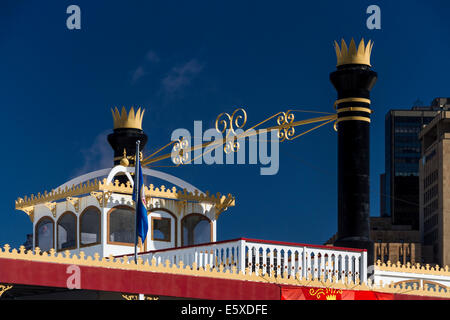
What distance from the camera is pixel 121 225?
3994 cm

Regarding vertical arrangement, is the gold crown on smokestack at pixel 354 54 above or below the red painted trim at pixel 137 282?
above

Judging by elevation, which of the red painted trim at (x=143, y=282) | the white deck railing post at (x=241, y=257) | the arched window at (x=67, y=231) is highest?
the arched window at (x=67, y=231)

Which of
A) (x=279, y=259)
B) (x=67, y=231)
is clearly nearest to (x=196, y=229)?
(x=67, y=231)

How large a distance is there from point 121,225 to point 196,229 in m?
3.73

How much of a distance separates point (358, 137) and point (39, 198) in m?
14.0

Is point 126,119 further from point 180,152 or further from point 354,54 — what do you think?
point 354,54

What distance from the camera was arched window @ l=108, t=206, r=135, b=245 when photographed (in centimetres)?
3962

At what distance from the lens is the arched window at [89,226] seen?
40.1m

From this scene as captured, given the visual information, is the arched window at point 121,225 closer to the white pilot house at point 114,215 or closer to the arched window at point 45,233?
the white pilot house at point 114,215

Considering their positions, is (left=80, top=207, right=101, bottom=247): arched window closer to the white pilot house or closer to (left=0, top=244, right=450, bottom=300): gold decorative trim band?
the white pilot house

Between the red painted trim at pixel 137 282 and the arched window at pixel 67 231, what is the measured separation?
10357 millimetres

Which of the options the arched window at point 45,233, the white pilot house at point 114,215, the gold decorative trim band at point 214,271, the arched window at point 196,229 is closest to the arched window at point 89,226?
the white pilot house at point 114,215

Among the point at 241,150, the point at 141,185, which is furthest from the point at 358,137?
the point at 141,185
